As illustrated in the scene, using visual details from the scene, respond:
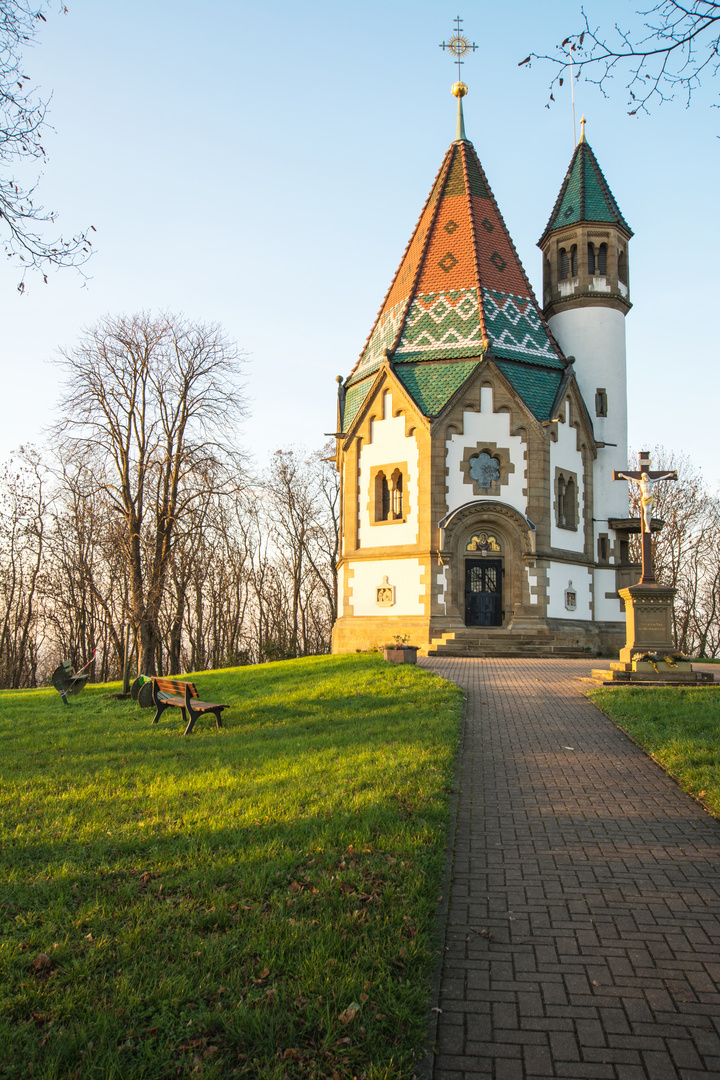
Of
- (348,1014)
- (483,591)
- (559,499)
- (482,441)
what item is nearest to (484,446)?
(482,441)

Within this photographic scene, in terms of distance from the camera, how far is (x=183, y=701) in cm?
1189

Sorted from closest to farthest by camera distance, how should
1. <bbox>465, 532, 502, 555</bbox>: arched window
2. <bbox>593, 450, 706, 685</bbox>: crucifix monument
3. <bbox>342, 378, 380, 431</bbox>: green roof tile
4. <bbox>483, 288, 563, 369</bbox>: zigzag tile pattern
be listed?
<bbox>593, 450, 706, 685</bbox>: crucifix monument < <bbox>465, 532, 502, 555</bbox>: arched window < <bbox>483, 288, 563, 369</bbox>: zigzag tile pattern < <bbox>342, 378, 380, 431</bbox>: green roof tile

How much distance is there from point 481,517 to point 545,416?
14.5 feet

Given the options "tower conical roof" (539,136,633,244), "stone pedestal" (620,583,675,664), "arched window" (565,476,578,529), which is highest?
"tower conical roof" (539,136,633,244)

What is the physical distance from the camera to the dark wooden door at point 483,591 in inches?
1004

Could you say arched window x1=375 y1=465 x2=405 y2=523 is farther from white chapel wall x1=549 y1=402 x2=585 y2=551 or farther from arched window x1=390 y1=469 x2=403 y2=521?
white chapel wall x1=549 y1=402 x2=585 y2=551

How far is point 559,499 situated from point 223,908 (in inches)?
951

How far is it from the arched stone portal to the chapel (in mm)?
47

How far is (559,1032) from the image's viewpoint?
3.64 m

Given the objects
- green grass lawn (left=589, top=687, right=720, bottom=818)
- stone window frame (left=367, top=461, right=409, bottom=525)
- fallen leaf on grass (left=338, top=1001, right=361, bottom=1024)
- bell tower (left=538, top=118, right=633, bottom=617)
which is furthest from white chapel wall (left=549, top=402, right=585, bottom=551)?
fallen leaf on grass (left=338, top=1001, right=361, bottom=1024)

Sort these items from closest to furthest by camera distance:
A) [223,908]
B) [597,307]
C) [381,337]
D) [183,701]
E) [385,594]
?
[223,908] < [183,701] < [385,594] < [381,337] < [597,307]

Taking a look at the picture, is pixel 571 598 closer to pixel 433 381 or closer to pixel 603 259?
pixel 433 381

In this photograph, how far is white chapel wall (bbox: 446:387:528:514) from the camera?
84.5ft

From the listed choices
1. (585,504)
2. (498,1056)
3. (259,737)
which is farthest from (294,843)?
(585,504)
